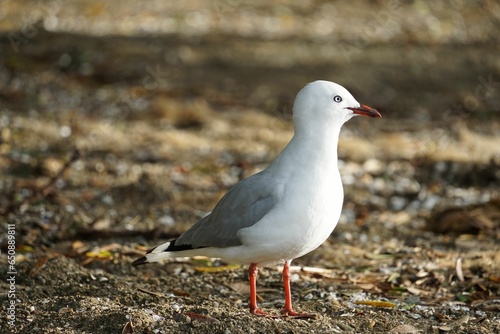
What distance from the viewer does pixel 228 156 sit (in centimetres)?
884

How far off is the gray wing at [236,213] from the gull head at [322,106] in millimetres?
359

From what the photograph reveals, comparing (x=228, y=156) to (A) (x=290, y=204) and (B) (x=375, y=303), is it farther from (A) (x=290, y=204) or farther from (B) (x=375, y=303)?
(A) (x=290, y=204)

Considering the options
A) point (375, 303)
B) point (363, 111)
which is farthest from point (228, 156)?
point (363, 111)

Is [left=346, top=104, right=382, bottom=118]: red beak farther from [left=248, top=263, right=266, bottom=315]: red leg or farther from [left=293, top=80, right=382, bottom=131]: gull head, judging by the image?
[left=248, top=263, right=266, bottom=315]: red leg

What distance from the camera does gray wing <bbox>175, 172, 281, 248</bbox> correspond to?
4367mm

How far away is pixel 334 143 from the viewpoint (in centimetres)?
452

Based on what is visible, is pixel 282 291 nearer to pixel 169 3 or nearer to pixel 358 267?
pixel 358 267

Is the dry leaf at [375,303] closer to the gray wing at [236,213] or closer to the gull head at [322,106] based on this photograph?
the gray wing at [236,213]

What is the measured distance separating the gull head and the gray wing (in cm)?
36

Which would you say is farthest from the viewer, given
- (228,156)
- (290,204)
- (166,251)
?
(228,156)

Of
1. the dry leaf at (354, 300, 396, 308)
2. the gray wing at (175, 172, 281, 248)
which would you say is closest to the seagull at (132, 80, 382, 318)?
the gray wing at (175, 172, 281, 248)

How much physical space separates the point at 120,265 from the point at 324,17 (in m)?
9.82

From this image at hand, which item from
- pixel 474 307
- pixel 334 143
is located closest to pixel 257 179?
pixel 334 143

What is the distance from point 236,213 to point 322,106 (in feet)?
2.33
